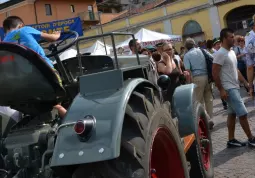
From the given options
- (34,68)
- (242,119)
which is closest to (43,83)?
(34,68)

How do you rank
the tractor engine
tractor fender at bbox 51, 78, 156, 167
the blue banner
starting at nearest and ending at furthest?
tractor fender at bbox 51, 78, 156, 167 → the tractor engine → the blue banner

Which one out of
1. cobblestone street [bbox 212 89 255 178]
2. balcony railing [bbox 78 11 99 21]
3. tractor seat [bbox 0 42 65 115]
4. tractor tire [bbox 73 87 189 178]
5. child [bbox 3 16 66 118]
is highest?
balcony railing [bbox 78 11 99 21]

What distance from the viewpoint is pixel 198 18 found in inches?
1121

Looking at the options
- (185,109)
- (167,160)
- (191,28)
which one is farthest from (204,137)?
(191,28)

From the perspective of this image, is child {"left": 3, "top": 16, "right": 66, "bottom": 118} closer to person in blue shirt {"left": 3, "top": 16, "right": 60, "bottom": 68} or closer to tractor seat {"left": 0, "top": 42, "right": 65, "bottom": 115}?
person in blue shirt {"left": 3, "top": 16, "right": 60, "bottom": 68}

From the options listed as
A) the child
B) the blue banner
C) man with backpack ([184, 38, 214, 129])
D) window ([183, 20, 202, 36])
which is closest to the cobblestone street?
man with backpack ([184, 38, 214, 129])

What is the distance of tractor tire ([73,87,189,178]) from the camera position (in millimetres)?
2039

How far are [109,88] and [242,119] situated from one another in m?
3.61

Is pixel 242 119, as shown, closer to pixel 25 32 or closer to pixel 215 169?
pixel 215 169

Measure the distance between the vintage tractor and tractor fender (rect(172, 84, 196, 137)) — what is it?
0.54 meters

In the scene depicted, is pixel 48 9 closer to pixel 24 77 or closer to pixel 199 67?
pixel 199 67

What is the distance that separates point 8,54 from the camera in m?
2.51

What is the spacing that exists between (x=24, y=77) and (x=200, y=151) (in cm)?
220

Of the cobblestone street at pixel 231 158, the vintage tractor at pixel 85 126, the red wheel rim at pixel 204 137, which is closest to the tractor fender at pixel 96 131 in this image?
the vintage tractor at pixel 85 126
